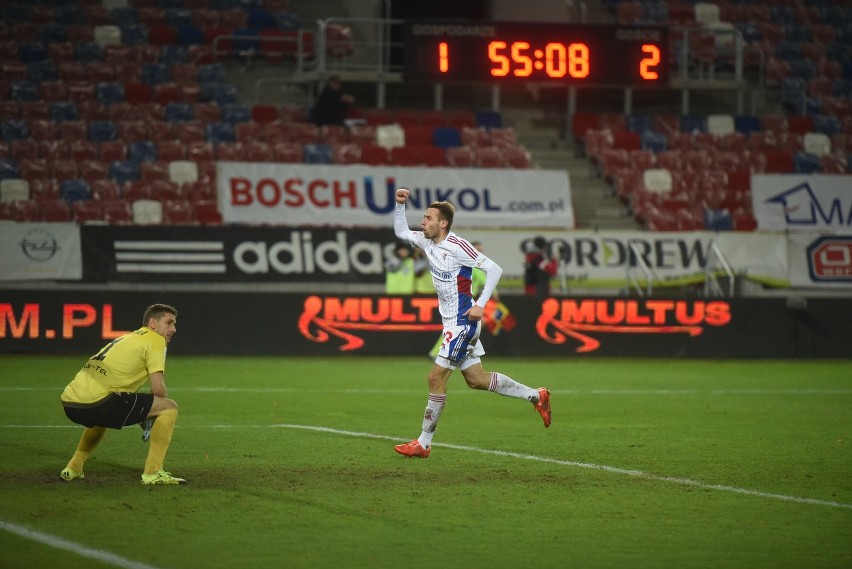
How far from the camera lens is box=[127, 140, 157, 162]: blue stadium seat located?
2644 cm

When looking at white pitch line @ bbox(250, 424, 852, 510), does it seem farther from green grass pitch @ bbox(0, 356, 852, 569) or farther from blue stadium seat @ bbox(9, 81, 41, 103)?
blue stadium seat @ bbox(9, 81, 41, 103)

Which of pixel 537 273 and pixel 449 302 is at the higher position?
pixel 449 302

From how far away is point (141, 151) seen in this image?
26.5 metres

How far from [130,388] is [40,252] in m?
15.7

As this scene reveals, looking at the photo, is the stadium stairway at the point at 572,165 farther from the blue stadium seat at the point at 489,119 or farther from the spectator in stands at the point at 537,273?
the spectator in stands at the point at 537,273

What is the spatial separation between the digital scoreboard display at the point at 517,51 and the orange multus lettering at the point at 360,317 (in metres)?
7.86

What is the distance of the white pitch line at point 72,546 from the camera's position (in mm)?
6641

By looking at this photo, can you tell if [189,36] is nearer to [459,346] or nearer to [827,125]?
[827,125]

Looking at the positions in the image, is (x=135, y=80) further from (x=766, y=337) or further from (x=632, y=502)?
(x=632, y=502)

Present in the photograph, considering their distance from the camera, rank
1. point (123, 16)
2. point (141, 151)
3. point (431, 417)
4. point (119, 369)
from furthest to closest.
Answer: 1. point (123, 16)
2. point (141, 151)
3. point (431, 417)
4. point (119, 369)

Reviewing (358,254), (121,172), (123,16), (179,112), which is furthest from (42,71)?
(358,254)

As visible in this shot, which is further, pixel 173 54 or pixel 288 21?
pixel 288 21

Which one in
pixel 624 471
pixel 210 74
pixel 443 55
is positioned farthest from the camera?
pixel 210 74

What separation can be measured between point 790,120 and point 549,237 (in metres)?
9.17
